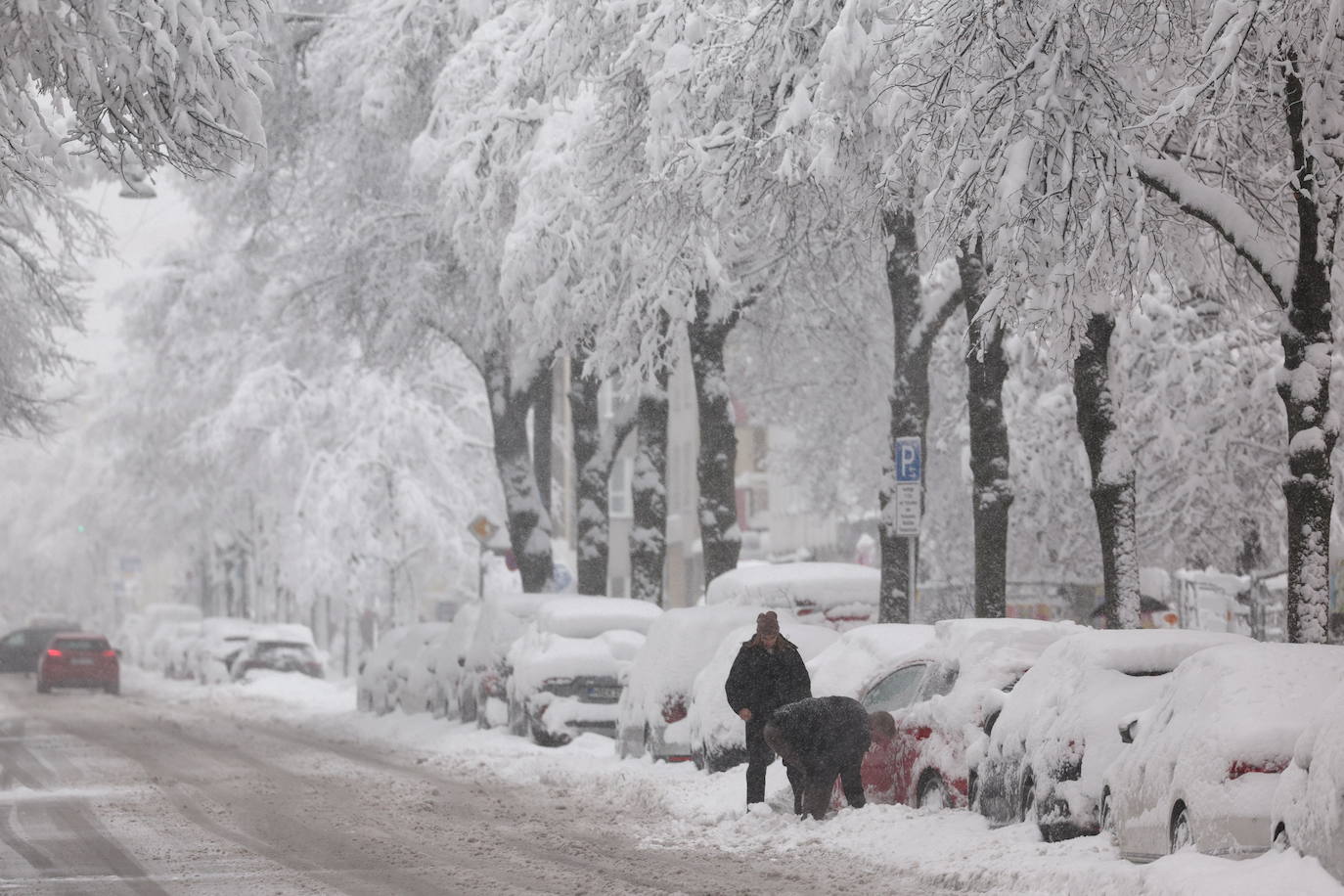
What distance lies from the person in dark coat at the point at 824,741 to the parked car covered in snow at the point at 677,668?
4.99 m

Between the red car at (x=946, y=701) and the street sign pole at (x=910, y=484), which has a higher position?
the street sign pole at (x=910, y=484)

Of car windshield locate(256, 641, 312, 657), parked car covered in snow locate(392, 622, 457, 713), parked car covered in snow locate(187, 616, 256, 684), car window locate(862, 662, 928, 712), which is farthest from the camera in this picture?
parked car covered in snow locate(187, 616, 256, 684)

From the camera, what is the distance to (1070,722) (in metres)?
13.2

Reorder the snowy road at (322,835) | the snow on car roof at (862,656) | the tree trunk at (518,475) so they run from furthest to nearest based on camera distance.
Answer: the tree trunk at (518,475), the snow on car roof at (862,656), the snowy road at (322,835)

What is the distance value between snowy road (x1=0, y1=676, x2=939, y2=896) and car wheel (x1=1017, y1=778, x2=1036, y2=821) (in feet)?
3.49

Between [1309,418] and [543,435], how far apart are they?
2200cm

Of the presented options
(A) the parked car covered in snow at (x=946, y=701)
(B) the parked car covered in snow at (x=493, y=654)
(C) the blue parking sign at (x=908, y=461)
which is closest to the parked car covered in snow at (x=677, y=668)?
(C) the blue parking sign at (x=908, y=461)

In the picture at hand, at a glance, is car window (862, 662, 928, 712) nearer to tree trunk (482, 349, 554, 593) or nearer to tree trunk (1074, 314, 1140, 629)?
tree trunk (1074, 314, 1140, 629)

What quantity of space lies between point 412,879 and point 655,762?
27.4 ft

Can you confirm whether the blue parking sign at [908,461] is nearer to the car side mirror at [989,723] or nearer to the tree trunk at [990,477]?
the tree trunk at [990,477]

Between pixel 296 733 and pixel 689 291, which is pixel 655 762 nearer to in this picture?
pixel 689 291

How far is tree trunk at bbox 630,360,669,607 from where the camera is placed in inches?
1122

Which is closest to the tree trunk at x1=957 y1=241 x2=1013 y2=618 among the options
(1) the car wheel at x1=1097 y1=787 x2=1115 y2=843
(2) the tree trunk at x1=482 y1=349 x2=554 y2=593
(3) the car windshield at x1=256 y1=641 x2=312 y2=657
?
(1) the car wheel at x1=1097 y1=787 x2=1115 y2=843

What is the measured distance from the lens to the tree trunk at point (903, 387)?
2212 cm
